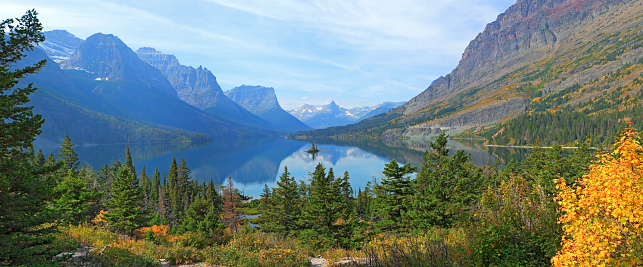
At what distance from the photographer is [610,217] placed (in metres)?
6.73

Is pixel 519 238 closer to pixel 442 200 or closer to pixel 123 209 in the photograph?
pixel 442 200

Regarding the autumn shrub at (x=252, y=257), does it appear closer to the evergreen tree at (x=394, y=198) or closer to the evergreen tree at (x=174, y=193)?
the evergreen tree at (x=394, y=198)

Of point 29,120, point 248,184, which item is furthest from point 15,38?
point 248,184

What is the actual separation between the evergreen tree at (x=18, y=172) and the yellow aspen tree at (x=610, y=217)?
50.1 ft

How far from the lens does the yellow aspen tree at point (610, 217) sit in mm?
5996

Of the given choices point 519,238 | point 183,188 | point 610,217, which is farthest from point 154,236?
point 183,188

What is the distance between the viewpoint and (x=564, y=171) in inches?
1551

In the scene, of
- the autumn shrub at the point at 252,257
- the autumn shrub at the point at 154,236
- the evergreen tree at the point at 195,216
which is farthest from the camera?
the evergreen tree at the point at 195,216

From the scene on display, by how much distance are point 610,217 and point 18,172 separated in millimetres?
16754

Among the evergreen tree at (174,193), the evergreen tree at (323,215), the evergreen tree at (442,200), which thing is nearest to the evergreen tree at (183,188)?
the evergreen tree at (174,193)

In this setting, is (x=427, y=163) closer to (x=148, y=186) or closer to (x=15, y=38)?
(x=15, y=38)

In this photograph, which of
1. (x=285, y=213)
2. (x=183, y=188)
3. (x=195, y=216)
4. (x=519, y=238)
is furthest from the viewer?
(x=183, y=188)

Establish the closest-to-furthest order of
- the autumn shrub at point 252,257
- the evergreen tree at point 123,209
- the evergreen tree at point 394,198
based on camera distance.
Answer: the autumn shrub at point 252,257, the evergreen tree at point 394,198, the evergreen tree at point 123,209

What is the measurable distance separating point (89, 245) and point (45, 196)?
5952 mm
